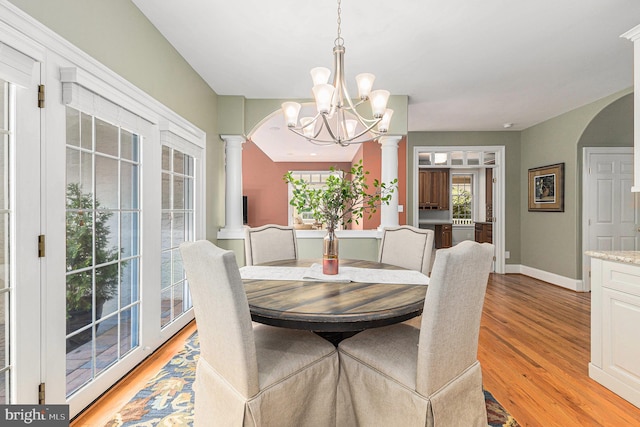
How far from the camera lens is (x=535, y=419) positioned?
1.70m

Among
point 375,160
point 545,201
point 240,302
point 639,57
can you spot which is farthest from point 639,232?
point 240,302

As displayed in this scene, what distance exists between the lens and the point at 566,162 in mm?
4477

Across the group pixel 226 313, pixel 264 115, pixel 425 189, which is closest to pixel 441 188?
pixel 425 189

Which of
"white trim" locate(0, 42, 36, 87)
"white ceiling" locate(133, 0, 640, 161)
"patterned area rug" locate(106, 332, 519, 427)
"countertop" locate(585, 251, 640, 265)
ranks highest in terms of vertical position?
"white ceiling" locate(133, 0, 640, 161)

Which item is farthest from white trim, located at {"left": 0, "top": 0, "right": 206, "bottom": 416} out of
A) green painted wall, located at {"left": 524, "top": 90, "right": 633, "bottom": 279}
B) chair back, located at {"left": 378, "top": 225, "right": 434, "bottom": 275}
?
green painted wall, located at {"left": 524, "top": 90, "right": 633, "bottom": 279}

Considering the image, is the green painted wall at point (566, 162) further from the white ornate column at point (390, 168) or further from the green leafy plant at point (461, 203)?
the green leafy plant at point (461, 203)

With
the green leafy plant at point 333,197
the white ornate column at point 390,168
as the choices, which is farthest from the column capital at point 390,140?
the green leafy plant at point 333,197

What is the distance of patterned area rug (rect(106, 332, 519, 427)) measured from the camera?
5.41 feet

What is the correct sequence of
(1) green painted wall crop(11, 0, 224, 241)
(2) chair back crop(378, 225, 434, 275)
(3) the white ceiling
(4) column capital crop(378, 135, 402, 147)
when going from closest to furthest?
(1) green painted wall crop(11, 0, 224, 241), (3) the white ceiling, (2) chair back crop(378, 225, 434, 275), (4) column capital crop(378, 135, 402, 147)

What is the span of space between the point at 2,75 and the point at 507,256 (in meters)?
6.31

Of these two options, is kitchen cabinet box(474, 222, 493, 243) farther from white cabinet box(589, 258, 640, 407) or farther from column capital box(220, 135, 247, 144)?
column capital box(220, 135, 247, 144)

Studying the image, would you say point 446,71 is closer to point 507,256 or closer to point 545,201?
point 545,201

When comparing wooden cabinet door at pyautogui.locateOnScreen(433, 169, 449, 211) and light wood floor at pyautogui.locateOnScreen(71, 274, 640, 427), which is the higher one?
wooden cabinet door at pyautogui.locateOnScreen(433, 169, 449, 211)

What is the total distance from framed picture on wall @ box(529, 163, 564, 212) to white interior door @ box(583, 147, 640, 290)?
0.30m
